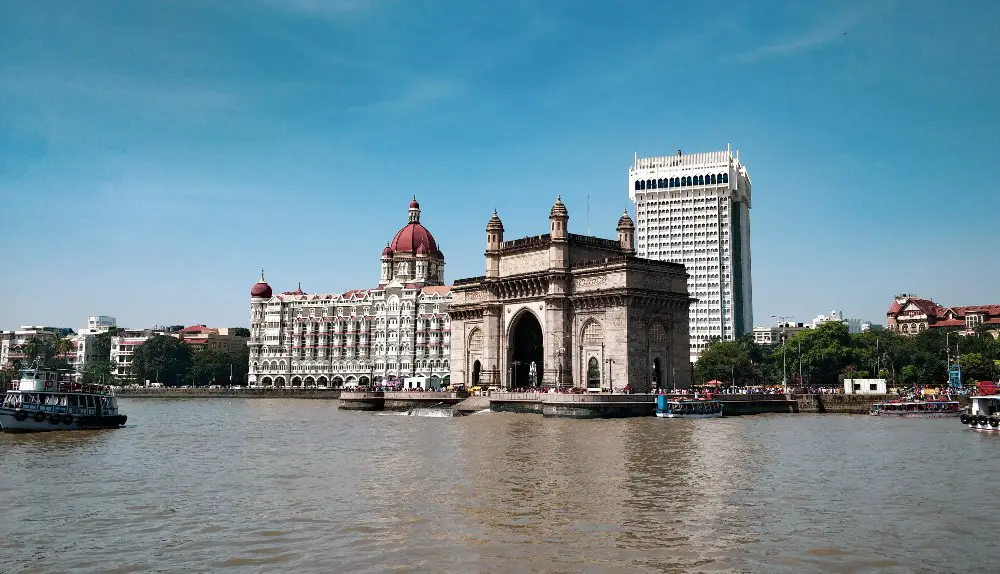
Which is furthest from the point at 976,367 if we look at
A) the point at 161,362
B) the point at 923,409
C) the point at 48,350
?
the point at 48,350

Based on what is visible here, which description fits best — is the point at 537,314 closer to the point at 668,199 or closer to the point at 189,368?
the point at 668,199

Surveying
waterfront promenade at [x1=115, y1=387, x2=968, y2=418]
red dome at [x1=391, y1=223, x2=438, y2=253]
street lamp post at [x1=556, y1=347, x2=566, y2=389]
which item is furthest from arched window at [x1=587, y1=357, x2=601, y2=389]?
red dome at [x1=391, y1=223, x2=438, y2=253]

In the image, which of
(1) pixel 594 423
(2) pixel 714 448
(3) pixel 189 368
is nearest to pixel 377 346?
(3) pixel 189 368

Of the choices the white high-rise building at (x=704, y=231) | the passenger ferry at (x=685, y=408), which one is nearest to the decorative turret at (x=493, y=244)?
the passenger ferry at (x=685, y=408)

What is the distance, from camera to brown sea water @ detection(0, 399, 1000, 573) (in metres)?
16.8

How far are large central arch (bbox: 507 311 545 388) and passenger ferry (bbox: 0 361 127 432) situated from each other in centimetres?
3805

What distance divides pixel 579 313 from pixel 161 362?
99153 millimetres

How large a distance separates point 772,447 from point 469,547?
78.4 feet

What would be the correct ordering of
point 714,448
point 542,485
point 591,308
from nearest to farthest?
1. point 542,485
2. point 714,448
3. point 591,308

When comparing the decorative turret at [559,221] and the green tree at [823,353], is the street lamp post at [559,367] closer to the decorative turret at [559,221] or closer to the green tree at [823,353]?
the decorative turret at [559,221]

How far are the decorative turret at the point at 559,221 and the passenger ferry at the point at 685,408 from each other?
17559 mm

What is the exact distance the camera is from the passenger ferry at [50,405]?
43.6 m

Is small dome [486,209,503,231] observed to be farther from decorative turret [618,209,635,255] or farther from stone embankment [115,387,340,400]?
stone embankment [115,387,340,400]

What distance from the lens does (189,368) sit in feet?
492
